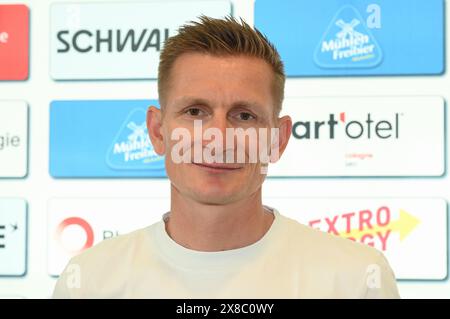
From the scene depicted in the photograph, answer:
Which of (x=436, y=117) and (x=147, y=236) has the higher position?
→ (x=436, y=117)

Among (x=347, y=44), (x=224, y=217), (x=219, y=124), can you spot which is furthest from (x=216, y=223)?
(x=347, y=44)

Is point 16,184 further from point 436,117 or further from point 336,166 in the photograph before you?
point 436,117

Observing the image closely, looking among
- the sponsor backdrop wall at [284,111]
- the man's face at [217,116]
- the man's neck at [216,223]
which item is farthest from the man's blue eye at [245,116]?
the sponsor backdrop wall at [284,111]

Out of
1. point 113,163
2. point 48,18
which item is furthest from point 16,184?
point 48,18

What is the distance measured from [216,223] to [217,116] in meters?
0.15

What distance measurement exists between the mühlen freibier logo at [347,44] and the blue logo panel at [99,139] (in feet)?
1.32

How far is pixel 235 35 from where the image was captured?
935 millimetres

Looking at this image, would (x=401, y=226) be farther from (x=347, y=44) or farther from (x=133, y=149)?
(x=133, y=149)

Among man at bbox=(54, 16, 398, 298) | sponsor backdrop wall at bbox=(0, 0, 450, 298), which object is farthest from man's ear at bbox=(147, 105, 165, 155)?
sponsor backdrop wall at bbox=(0, 0, 450, 298)
